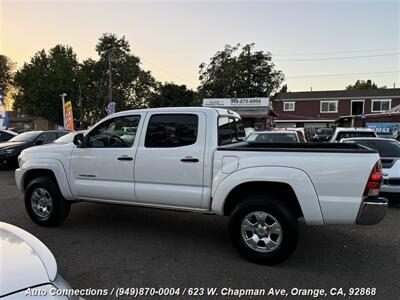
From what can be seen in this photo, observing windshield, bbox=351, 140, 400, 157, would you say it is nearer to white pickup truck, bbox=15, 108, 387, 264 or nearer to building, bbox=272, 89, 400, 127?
white pickup truck, bbox=15, 108, 387, 264

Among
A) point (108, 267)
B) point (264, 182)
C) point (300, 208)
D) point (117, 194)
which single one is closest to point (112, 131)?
point (117, 194)

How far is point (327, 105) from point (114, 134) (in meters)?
50.1

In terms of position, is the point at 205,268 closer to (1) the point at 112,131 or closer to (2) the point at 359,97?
(1) the point at 112,131

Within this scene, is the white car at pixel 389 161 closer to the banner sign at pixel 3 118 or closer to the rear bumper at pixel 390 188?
the rear bumper at pixel 390 188

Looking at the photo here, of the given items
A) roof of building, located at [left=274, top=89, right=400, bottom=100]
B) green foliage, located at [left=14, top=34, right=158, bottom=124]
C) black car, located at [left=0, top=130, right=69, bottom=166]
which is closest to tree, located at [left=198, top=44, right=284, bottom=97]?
roof of building, located at [left=274, top=89, right=400, bottom=100]

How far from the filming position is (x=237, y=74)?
4303 centimetres

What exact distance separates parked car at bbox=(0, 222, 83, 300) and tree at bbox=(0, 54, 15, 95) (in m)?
63.9

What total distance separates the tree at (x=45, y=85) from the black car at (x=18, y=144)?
137ft

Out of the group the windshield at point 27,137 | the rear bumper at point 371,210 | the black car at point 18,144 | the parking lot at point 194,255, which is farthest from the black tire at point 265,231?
the windshield at point 27,137

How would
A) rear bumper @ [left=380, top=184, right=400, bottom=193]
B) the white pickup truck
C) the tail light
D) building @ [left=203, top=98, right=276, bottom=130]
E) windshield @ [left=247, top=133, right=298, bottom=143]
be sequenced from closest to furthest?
the tail light < the white pickup truck < rear bumper @ [left=380, top=184, right=400, bottom=193] < windshield @ [left=247, top=133, right=298, bottom=143] < building @ [left=203, top=98, right=276, bottom=130]

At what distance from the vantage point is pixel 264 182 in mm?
4312

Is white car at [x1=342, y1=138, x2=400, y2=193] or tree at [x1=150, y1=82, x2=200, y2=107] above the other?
tree at [x1=150, y1=82, x2=200, y2=107]

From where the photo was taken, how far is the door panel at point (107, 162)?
511 centimetres

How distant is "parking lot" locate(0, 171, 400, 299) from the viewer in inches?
152
